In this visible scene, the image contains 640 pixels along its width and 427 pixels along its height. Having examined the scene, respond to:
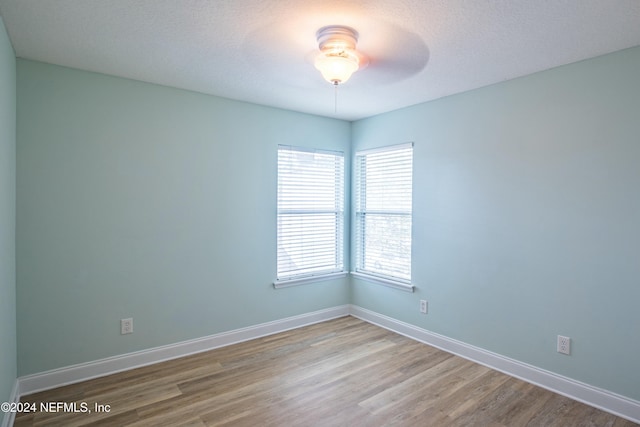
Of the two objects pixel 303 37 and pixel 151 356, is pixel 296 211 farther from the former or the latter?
pixel 303 37

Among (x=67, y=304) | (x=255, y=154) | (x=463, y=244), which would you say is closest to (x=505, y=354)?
(x=463, y=244)

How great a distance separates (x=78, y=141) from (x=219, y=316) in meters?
1.99

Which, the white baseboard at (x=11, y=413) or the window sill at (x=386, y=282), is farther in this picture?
the window sill at (x=386, y=282)

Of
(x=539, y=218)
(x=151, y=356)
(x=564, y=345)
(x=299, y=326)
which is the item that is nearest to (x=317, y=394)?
(x=299, y=326)

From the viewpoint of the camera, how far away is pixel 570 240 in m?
2.66

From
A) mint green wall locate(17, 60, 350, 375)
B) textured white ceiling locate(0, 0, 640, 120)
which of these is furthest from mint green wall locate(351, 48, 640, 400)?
mint green wall locate(17, 60, 350, 375)

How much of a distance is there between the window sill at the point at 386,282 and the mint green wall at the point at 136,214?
103 cm

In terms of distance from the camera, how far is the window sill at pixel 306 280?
3949 mm

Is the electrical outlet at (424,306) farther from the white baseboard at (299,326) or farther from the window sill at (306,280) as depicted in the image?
the window sill at (306,280)

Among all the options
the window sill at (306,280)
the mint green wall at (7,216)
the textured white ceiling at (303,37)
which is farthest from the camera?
the window sill at (306,280)

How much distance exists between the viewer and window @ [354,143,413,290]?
3.92 meters

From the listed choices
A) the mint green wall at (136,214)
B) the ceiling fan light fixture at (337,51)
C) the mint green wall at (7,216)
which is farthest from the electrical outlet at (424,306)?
the mint green wall at (7,216)

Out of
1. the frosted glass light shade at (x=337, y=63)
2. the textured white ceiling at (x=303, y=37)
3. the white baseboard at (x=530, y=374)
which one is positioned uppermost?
the textured white ceiling at (x=303, y=37)

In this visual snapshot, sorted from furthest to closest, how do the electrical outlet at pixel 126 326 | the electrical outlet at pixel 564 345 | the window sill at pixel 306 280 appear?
the window sill at pixel 306 280 → the electrical outlet at pixel 126 326 → the electrical outlet at pixel 564 345
